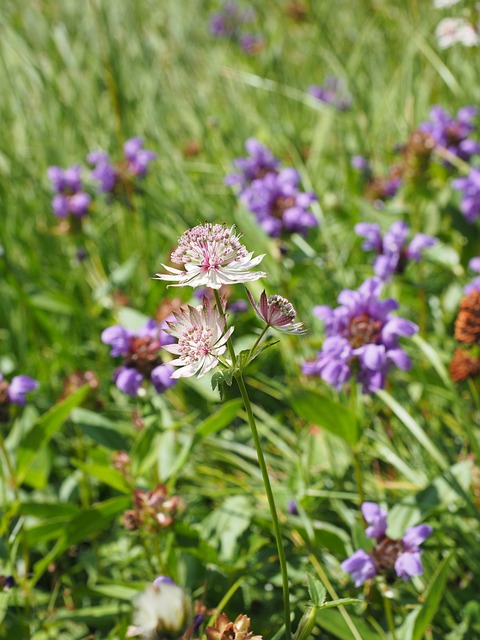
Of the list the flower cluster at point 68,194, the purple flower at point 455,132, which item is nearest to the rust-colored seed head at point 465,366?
the purple flower at point 455,132

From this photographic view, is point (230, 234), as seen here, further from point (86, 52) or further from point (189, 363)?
point (86, 52)

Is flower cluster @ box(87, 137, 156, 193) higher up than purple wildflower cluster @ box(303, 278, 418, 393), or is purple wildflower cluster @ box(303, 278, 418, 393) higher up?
flower cluster @ box(87, 137, 156, 193)

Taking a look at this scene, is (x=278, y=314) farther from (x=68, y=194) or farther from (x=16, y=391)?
(x=68, y=194)

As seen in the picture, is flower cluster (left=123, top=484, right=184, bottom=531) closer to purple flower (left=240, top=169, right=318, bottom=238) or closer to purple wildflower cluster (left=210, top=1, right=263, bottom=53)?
purple flower (left=240, top=169, right=318, bottom=238)

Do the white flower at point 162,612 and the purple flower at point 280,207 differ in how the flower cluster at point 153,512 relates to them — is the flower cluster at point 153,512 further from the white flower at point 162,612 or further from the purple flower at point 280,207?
the purple flower at point 280,207

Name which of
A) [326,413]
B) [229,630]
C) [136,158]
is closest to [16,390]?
[326,413]

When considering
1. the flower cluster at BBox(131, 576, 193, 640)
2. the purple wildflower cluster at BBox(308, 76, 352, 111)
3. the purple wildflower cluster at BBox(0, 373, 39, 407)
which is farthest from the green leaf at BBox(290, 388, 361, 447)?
the purple wildflower cluster at BBox(308, 76, 352, 111)
